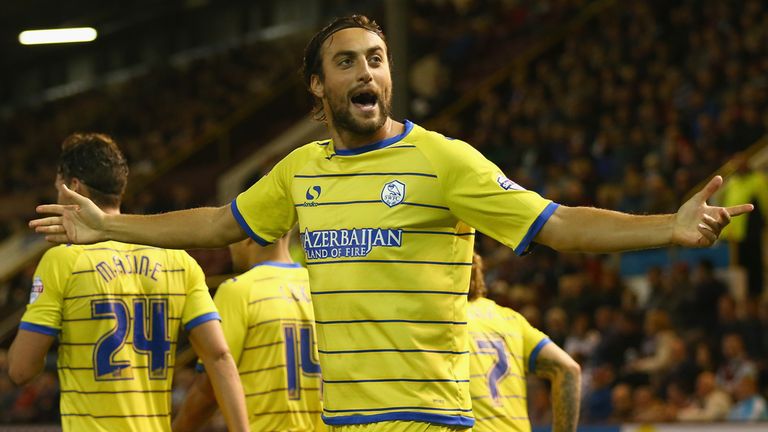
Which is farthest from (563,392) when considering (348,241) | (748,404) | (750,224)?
(750,224)

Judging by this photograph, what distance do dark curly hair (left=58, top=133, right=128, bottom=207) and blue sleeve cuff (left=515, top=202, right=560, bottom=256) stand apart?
187cm

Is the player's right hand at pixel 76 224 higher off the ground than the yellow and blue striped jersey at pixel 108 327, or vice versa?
the player's right hand at pixel 76 224

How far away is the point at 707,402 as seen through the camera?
11461mm

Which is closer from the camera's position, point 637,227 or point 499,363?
point 637,227

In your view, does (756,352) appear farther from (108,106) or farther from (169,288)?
(108,106)

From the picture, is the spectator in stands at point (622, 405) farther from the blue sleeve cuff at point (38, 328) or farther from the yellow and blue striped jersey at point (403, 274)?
the yellow and blue striped jersey at point (403, 274)

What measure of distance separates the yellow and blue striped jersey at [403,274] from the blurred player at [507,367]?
1.53m

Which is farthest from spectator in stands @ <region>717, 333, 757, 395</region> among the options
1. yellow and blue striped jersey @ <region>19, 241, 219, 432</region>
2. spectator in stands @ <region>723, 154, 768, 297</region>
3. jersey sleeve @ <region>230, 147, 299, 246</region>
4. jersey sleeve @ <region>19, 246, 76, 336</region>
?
jersey sleeve @ <region>230, 147, 299, 246</region>

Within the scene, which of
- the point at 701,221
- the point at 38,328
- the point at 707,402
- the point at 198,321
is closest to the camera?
the point at 701,221

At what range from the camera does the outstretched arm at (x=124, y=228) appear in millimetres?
4227

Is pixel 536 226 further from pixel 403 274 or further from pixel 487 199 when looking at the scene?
pixel 403 274

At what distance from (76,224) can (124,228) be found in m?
0.15

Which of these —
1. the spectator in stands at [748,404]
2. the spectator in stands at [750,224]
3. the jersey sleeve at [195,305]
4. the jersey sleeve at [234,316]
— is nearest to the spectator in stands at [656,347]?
the spectator in stands at [748,404]

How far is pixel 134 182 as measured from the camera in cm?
2508
